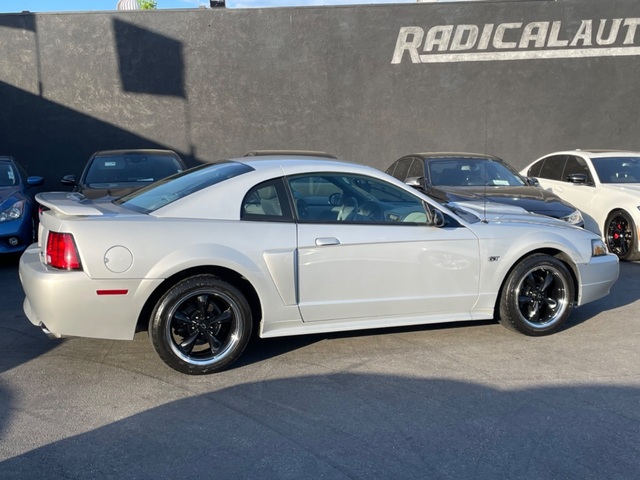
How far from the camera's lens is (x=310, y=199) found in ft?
17.2

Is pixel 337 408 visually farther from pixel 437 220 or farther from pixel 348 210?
pixel 437 220

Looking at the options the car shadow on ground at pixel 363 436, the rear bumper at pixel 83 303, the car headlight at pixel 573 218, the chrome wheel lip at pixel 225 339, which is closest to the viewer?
the car shadow on ground at pixel 363 436

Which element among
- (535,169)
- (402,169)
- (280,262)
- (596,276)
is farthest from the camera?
(535,169)

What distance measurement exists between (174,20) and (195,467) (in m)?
12.7

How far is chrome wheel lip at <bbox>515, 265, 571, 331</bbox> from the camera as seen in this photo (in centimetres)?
564

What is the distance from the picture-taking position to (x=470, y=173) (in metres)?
9.84

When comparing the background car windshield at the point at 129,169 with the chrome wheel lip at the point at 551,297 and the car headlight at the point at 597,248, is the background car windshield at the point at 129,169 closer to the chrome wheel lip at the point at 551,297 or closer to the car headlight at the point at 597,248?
the chrome wheel lip at the point at 551,297

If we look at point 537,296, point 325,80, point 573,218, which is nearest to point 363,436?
point 537,296

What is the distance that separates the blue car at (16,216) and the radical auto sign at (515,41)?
8.84 meters

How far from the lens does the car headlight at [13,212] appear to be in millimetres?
8492

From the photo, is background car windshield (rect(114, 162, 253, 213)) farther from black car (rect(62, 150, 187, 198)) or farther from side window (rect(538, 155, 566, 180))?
side window (rect(538, 155, 566, 180))

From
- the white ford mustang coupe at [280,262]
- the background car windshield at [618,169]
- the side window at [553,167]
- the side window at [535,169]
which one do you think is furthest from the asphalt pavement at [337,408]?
the side window at [535,169]

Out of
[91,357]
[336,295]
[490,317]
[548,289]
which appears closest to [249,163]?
[336,295]

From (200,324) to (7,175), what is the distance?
6233 mm
